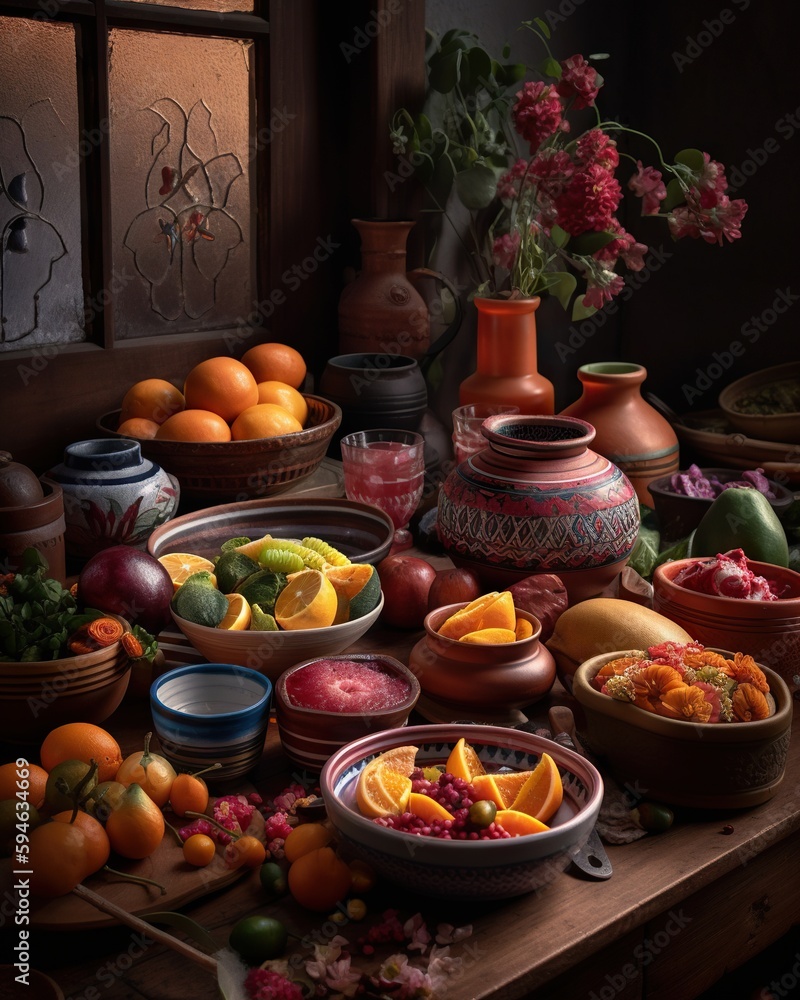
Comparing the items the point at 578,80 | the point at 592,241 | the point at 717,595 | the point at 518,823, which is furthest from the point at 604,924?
the point at 578,80

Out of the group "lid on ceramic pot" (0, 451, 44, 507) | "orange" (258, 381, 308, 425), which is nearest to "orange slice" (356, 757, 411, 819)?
"lid on ceramic pot" (0, 451, 44, 507)

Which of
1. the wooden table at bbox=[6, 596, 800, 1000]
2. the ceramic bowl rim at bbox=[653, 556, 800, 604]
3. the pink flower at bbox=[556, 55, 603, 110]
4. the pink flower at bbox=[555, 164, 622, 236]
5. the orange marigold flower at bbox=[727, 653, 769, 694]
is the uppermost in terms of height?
the pink flower at bbox=[556, 55, 603, 110]

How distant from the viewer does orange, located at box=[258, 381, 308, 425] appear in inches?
65.7

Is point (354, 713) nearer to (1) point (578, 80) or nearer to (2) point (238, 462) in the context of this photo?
(2) point (238, 462)

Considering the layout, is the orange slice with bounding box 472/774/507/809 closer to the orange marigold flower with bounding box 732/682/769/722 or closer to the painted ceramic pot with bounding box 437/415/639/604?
the orange marigold flower with bounding box 732/682/769/722

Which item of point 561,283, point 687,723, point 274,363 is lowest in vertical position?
point 687,723

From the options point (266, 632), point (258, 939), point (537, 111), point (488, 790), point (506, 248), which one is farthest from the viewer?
point (506, 248)

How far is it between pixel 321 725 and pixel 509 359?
90cm

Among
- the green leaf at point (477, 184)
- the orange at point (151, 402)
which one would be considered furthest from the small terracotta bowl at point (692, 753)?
the green leaf at point (477, 184)

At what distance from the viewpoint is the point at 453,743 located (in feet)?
3.26

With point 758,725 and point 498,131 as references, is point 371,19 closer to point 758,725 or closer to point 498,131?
point 498,131

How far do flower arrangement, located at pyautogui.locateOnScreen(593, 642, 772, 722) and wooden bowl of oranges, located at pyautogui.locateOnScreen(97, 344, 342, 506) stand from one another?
2.20 feet

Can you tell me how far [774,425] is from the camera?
1.89 meters

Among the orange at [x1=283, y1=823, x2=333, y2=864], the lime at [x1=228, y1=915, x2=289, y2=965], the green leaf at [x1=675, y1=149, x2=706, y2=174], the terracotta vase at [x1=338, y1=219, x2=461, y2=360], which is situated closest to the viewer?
the lime at [x1=228, y1=915, x2=289, y2=965]
